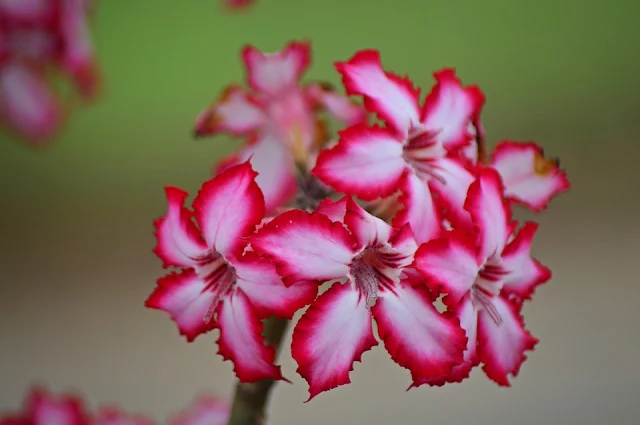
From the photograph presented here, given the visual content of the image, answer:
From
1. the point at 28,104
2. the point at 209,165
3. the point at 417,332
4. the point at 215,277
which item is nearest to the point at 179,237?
the point at 215,277

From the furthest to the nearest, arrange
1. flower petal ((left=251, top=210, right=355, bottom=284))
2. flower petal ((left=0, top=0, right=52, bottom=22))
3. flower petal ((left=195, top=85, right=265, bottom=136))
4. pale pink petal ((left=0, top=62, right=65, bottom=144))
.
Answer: pale pink petal ((left=0, top=62, right=65, bottom=144))
flower petal ((left=0, top=0, right=52, bottom=22))
flower petal ((left=195, top=85, right=265, bottom=136))
flower petal ((left=251, top=210, right=355, bottom=284))

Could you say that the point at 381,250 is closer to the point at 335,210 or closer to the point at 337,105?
the point at 335,210

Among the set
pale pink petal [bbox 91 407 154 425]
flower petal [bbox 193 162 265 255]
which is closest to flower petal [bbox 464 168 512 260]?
flower petal [bbox 193 162 265 255]

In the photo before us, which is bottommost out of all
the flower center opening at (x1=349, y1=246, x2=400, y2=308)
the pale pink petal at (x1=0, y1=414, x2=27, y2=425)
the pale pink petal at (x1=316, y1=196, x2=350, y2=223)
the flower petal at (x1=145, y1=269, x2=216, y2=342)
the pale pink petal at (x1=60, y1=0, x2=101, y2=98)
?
the pale pink petal at (x1=0, y1=414, x2=27, y2=425)

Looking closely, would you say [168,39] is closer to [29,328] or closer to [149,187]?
[149,187]

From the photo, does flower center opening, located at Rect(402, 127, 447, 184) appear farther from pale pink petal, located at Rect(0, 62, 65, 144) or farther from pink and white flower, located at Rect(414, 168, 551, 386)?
pale pink petal, located at Rect(0, 62, 65, 144)

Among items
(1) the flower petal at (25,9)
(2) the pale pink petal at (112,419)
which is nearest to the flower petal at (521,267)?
(2) the pale pink petal at (112,419)
